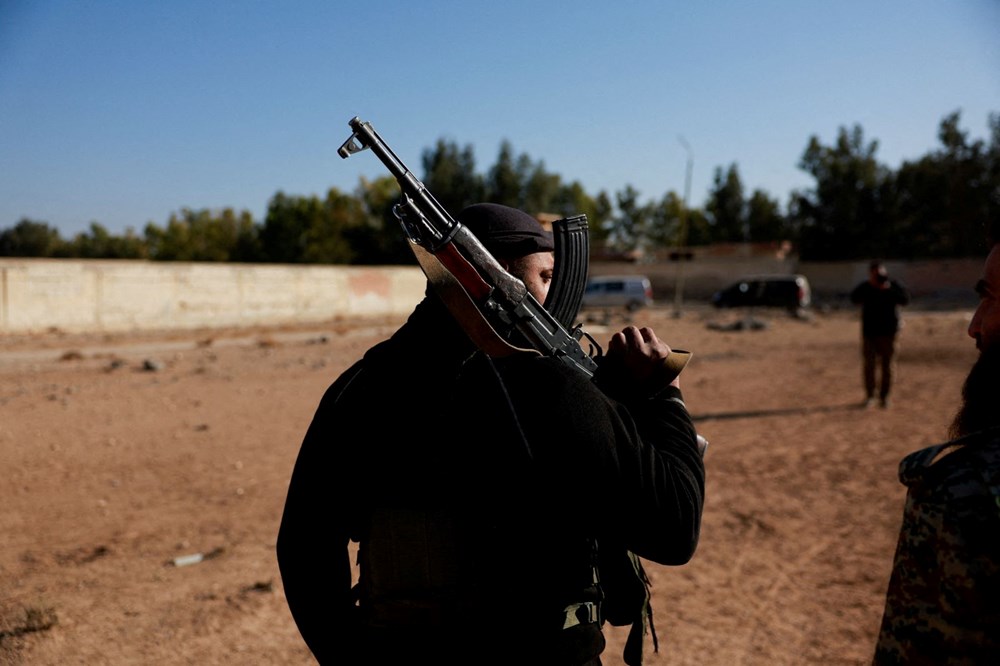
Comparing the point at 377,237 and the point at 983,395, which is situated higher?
the point at 377,237

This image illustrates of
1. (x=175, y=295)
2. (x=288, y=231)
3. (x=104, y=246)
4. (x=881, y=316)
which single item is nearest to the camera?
(x=881, y=316)

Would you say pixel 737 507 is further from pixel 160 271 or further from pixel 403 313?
pixel 403 313

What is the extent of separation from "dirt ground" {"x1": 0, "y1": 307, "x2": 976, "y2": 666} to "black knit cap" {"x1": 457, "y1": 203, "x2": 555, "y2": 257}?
0.95 meters

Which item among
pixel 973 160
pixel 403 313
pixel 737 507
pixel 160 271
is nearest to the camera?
pixel 737 507

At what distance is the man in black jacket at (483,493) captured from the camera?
1423mm

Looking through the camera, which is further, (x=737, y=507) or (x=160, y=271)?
(x=160, y=271)

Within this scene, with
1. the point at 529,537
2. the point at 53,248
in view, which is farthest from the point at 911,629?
the point at 53,248

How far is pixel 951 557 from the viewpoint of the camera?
1.19 meters

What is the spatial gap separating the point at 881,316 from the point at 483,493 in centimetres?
896

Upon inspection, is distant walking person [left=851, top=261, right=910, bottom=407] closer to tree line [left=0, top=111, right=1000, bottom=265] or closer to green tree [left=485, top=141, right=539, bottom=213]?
tree line [left=0, top=111, right=1000, bottom=265]

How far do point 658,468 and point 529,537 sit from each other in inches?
12.1

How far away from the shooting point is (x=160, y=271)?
2022 centimetres

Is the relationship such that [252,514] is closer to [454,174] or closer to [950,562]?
[950,562]

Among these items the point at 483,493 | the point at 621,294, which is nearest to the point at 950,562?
the point at 483,493
